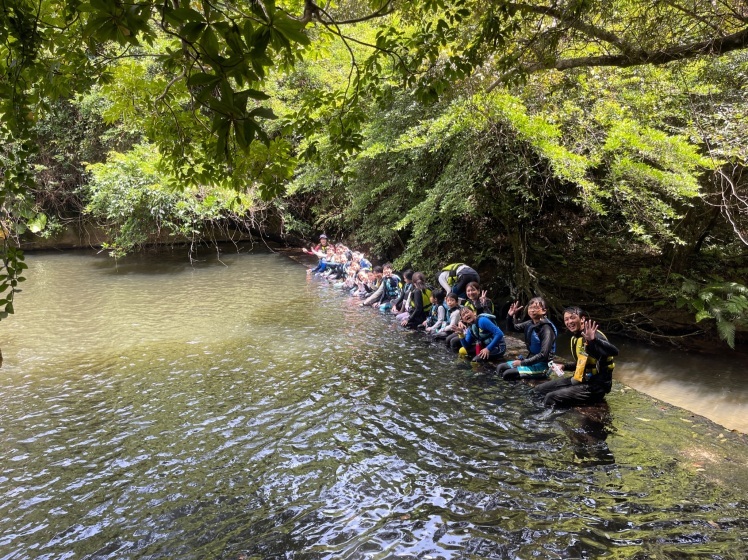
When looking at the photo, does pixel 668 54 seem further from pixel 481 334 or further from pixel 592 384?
pixel 481 334

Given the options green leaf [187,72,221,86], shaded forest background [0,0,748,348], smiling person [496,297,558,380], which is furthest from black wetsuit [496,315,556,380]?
green leaf [187,72,221,86]

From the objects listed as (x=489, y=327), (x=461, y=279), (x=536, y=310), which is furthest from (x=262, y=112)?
(x=461, y=279)

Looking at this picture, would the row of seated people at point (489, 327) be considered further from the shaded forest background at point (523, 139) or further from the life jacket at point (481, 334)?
the shaded forest background at point (523, 139)

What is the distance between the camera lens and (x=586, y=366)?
221 inches

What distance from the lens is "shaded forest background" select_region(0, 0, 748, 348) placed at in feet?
12.9

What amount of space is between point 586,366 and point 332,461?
324cm

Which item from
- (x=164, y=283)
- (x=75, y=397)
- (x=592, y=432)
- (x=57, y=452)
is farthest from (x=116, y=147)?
(x=592, y=432)

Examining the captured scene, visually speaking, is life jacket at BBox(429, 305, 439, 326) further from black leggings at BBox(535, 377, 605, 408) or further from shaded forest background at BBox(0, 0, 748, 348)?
black leggings at BBox(535, 377, 605, 408)

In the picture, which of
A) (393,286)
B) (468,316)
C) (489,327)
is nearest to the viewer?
(489,327)

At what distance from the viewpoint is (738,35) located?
4.73 metres

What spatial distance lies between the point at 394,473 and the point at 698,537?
247 cm

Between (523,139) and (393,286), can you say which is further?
(393,286)

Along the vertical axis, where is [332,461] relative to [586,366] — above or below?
below

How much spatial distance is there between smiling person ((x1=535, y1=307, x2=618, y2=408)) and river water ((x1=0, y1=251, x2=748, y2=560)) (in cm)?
24
